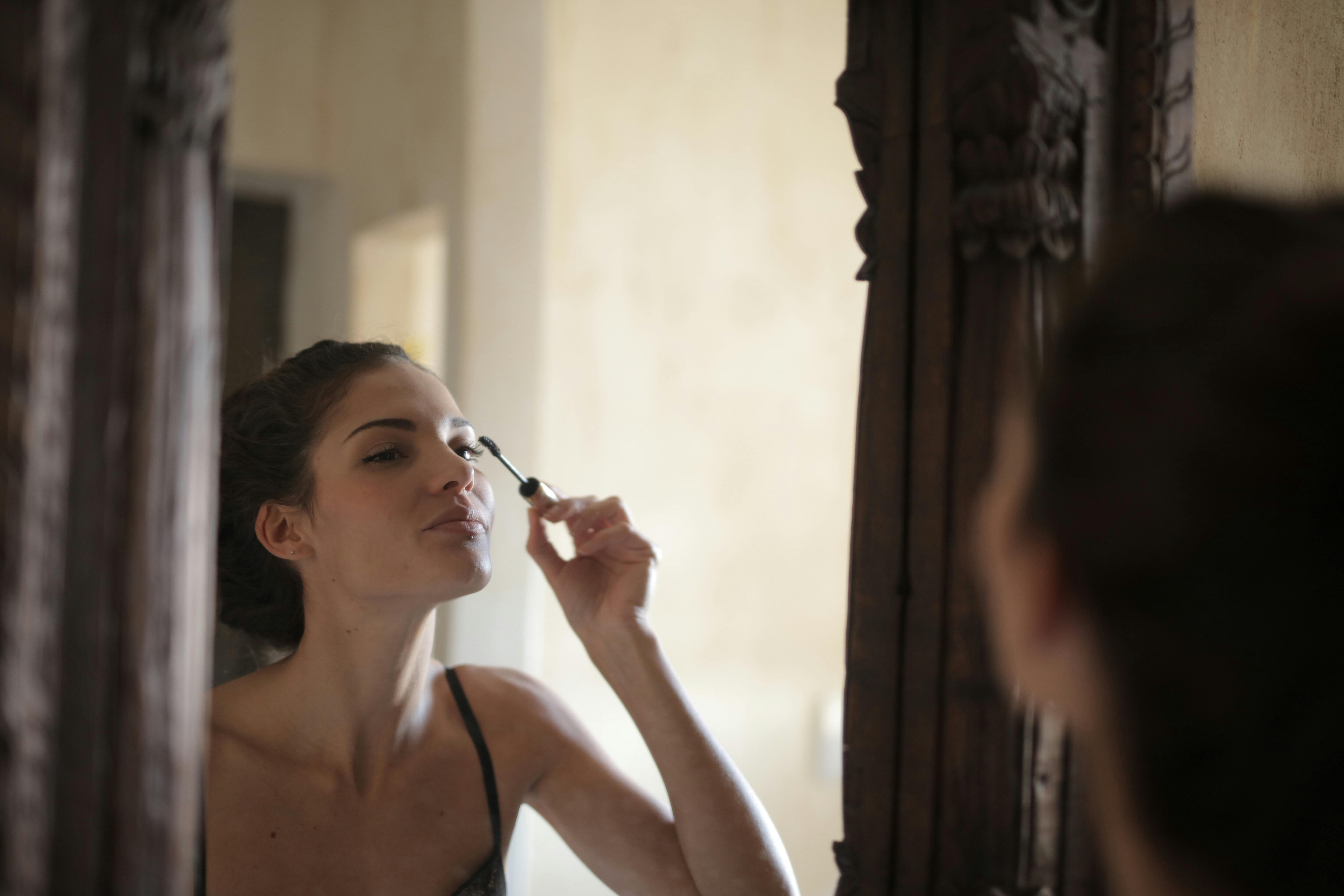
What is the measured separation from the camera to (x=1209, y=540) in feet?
0.78

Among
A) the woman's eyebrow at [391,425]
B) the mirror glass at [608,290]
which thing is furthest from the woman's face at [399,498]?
the mirror glass at [608,290]

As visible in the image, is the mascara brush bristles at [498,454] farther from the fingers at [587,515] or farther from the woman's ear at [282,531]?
the woman's ear at [282,531]

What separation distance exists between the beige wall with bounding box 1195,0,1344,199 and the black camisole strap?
0.70 metres

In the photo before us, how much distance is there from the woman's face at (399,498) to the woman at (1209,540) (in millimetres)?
547

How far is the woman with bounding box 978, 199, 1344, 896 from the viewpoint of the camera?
0.23 metres

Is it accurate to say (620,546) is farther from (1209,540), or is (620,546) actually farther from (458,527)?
(1209,540)

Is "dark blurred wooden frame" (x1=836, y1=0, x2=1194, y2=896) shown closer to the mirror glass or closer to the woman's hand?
the mirror glass

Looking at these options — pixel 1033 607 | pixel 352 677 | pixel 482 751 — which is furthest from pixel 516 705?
pixel 1033 607

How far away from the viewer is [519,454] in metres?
0.95

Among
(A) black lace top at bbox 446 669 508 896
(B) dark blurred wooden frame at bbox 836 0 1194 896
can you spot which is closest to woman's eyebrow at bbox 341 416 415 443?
(A) black lace top at bbox 446 669 508 896

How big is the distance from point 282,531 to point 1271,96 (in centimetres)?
82

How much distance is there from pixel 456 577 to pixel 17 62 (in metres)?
0.49

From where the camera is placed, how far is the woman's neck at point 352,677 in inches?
31.7

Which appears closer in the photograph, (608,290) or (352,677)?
(352,677)
